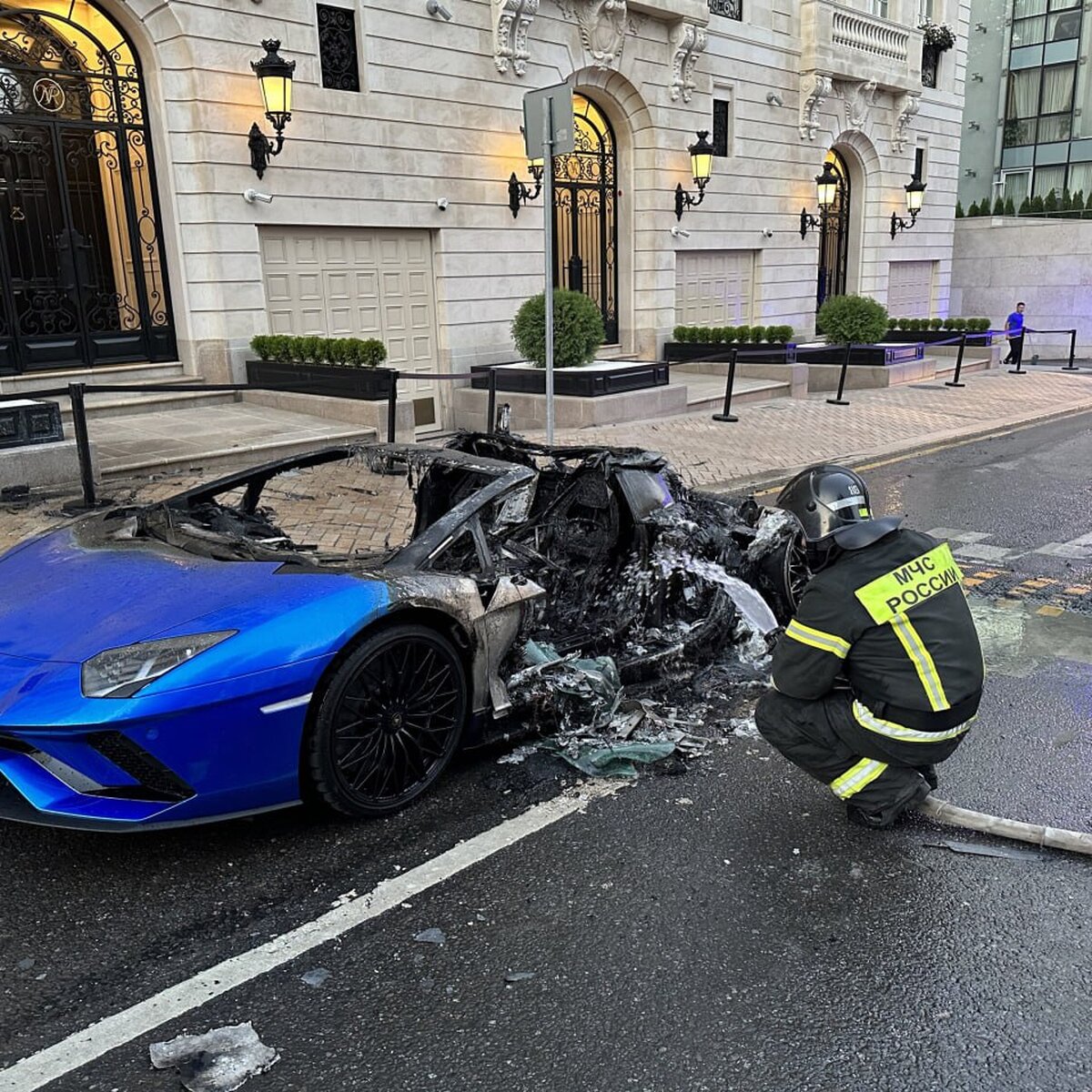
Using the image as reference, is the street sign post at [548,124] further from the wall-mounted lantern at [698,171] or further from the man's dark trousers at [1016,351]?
the man's dark trousers at [1016,351]

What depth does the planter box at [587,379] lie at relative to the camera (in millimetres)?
13555

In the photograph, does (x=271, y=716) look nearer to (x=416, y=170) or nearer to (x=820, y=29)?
(x=416, y=170)

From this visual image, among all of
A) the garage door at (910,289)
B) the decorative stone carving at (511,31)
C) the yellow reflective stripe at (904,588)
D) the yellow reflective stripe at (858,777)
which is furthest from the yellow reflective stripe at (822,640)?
the garage door at (910,289)

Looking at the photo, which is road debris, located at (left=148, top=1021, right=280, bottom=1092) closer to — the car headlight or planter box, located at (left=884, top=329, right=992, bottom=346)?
the car headlight

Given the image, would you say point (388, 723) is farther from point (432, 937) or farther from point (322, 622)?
point (432, 937)

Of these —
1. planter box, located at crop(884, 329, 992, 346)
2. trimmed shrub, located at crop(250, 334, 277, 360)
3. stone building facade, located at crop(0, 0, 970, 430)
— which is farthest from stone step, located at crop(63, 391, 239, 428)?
planter box, located at crop(884, 329, 992, 346)

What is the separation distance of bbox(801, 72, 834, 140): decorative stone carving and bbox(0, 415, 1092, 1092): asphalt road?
2159 centimetres

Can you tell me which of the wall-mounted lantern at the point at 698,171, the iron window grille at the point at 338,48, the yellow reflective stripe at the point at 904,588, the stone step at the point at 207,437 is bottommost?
the stone step at the point at 207,437

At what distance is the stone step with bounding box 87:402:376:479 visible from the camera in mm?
9859

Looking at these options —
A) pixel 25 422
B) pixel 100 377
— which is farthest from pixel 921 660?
pixel 100 377

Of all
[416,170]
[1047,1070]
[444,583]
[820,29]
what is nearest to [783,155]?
[820,29]

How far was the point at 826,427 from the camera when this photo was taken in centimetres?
1395

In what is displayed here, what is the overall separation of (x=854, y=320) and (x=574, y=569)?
1525 centimetres

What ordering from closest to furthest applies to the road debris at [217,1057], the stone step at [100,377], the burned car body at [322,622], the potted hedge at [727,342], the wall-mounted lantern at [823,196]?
the road debris at [217,1057]
the burned car body at [322,622]
the stone step at [100,377]
the potted hedge at [727,342]
the wall-mounted lantern at [823,196]
